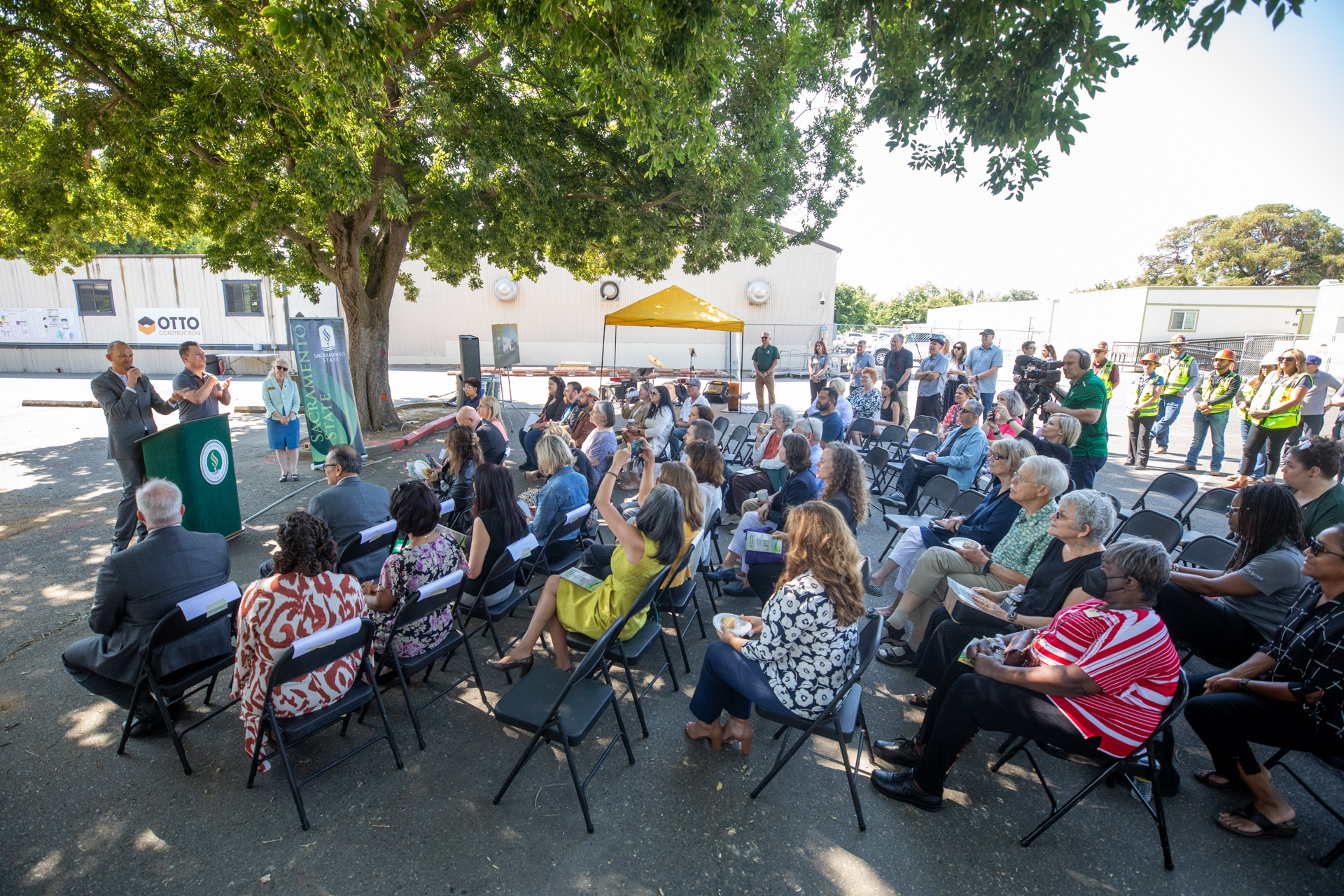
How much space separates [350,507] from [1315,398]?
11.4m

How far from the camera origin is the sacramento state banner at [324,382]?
7.73m

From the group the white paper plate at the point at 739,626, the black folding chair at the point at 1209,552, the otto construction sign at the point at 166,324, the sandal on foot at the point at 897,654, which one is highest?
the otto construction sign at the point at 166,324

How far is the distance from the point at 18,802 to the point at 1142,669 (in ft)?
16.3

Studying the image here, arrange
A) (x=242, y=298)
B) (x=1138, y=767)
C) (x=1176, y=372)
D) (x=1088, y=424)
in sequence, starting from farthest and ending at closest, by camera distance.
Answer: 1. (x=242, y=298)
2. (x=1176, y=372)
3. (x=1088, y=424)
4. (x=1138, y=767)

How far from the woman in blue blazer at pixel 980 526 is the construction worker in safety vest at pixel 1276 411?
502 cm

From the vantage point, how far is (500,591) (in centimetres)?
388

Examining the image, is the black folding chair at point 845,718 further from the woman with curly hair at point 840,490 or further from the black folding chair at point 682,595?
the woman with curly hair at point 840,490

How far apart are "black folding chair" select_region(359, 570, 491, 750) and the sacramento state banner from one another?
5.67m

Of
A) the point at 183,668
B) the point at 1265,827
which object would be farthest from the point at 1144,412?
the point at 183,668

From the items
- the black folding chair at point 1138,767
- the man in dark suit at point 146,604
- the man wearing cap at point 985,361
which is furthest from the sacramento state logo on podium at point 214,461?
the man wearing cap at point 985,361

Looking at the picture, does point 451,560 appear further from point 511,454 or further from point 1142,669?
point 511,454

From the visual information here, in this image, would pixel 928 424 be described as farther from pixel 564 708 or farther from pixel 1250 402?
pixel 564 708

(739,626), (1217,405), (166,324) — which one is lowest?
(739,626)

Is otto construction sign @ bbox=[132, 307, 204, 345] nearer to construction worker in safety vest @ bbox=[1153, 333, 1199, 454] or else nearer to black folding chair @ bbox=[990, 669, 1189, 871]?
black folding chair @ bbox=[990, 669, 1189, 871]
